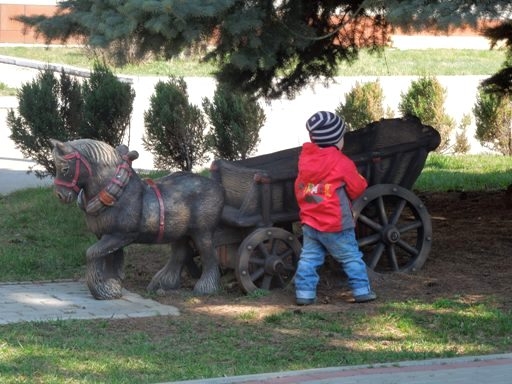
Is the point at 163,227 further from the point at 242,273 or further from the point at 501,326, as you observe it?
the point at 501,326

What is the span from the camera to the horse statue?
25.2 feet

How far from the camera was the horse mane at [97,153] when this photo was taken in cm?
772

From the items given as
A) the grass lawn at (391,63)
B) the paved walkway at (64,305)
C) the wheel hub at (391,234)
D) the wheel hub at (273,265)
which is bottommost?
the paved walkway at (64,305)

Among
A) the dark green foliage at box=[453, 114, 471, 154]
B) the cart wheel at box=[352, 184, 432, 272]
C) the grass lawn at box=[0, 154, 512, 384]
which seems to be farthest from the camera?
the dark green foliage at box=[453, 114, 471, 154]

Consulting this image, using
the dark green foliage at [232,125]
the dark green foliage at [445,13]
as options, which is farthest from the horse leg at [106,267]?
the dark green foliage at [232,125]

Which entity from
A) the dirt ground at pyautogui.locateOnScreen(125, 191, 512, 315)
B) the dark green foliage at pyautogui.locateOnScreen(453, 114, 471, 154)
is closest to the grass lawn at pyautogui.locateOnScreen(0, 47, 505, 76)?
the dark green foliage at pyautogui.locateOnScreen(453, 114, 471, 154)

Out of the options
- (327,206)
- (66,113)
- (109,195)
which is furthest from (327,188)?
(66,113)

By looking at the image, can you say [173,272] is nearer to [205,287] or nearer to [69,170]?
[205,287]

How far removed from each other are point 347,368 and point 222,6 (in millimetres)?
2699

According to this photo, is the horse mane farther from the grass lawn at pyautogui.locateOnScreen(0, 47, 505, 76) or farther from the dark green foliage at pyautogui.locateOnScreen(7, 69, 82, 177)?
the grass lawn at pyautogui.locateOnScreen(0, 47, 505, 76)

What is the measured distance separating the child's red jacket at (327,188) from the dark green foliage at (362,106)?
9.10m

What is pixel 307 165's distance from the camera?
306 inches

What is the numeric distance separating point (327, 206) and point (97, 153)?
5.53 ft

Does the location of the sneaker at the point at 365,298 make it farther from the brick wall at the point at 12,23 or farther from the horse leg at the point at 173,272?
the brick wall at the point at 12,23
